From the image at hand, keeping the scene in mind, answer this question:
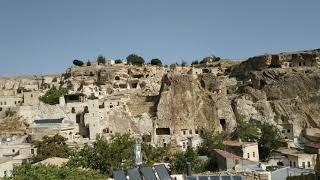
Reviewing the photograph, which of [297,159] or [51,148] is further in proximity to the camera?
[51,148]

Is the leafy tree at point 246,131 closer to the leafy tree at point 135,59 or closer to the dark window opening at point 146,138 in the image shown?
the dark window opening at point 146,138

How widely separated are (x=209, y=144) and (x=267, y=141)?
6019 millimetres

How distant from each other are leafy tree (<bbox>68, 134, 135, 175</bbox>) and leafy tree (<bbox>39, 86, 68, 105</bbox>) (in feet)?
61.0

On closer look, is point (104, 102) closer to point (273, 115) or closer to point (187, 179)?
point (273, 115)

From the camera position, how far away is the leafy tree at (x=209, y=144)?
45.8 meters

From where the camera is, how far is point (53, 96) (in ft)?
204

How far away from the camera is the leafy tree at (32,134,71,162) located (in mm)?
43500

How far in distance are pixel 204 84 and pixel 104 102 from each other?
1515 cm

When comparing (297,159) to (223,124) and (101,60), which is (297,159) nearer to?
(223,124)

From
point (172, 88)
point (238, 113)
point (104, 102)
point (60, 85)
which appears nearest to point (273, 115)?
point (238, 113)

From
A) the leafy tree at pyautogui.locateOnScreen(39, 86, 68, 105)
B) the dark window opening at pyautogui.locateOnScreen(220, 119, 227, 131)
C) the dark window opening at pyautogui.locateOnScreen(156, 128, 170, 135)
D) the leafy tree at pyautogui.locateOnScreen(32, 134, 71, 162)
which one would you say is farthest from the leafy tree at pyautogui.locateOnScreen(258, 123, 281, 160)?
the leafy tree at pyautogui.locateOnScreen(39, 86, 68, 105)

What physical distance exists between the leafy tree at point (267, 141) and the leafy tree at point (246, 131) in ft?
3.12

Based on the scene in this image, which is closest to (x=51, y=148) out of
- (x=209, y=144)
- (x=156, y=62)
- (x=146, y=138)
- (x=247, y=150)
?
(x=146, y=138)

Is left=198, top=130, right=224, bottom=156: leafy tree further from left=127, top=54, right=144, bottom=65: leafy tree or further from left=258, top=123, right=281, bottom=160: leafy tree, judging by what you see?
left=127, top=54, right=144, bottom=65: leafy tree
